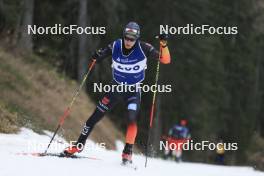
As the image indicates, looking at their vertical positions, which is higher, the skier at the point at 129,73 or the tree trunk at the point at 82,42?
the tree trunk at the point at 82,42

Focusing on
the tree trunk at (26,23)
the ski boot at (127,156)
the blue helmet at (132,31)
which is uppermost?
the tree trunk at (26,23)

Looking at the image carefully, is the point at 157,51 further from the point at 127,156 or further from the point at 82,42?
the point at 82,42

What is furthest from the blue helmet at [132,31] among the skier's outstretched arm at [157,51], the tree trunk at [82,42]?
the tree trunk at [82,42]

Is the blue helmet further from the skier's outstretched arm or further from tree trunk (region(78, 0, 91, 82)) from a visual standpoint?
tree trunk (region(78, 0, 91, 82))

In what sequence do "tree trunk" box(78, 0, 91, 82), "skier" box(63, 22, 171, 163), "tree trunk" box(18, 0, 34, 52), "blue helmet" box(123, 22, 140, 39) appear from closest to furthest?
1. "blue helmet" box(123, 22, 140, 39)
2. "skier" box(63, 22, 171, 163)
3. "tree trunk" box(18, 0, 34, 52)
4. "tree trunk" box(78, 0, 91, 82)

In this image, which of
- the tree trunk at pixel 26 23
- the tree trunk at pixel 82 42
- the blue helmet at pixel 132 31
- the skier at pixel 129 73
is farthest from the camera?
the tree trunk at pixel 82 42

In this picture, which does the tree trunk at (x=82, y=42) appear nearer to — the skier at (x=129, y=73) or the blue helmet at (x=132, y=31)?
the skier at (x=129, y=73)

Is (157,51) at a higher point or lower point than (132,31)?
lower

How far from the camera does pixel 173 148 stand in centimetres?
2264

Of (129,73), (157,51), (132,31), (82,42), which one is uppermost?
(82,42)

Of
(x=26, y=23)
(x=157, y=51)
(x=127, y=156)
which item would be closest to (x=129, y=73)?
(x=157, y=51)

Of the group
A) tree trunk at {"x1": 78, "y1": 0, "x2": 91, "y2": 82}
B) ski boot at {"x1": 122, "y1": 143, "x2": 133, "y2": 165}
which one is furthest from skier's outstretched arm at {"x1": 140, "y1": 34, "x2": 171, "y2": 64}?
tree trunk at {"x1": 78, "y1": 0, "x2": 91, "y2": 82}

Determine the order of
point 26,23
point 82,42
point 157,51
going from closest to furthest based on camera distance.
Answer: point 157,51, point 26,23, point 82,42

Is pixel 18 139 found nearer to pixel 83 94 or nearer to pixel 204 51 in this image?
pixel 83 94
